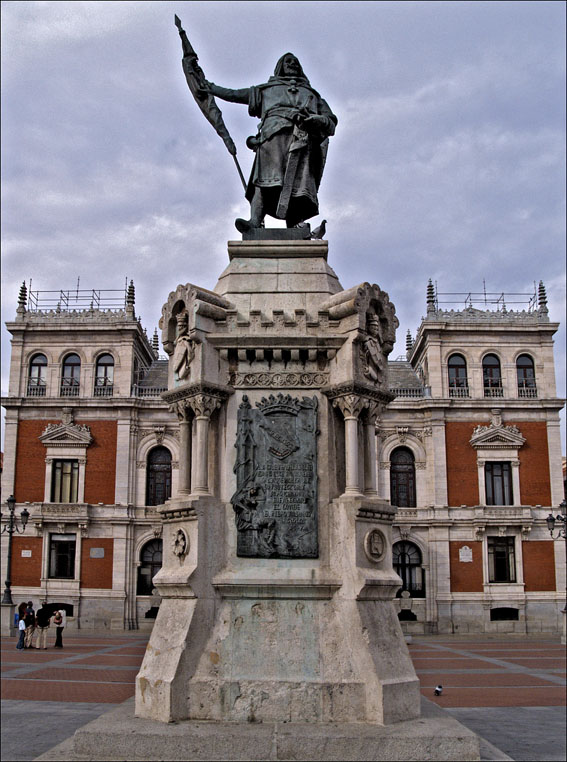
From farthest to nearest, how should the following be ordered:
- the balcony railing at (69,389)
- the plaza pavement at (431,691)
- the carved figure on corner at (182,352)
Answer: the balcony railing at (69,389), the plaza pavement at (431,691), the carved figure on corner at (182,352)

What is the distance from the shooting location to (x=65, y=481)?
4188cm

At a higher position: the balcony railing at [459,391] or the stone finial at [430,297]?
the stone finial at [430,297]

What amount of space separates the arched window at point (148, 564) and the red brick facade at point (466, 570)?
15580 mm

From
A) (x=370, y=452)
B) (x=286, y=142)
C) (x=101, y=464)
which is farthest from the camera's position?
(x=101, y=464)

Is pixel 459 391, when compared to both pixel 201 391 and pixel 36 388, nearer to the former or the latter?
pixel 36 388

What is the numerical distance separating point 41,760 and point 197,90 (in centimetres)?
710

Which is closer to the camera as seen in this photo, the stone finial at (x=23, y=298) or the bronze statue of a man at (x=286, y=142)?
the bronze statue of a man at (x=286, y=142)

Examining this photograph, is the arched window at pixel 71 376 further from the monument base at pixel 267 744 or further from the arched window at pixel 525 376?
the monument base at pixel 267 744

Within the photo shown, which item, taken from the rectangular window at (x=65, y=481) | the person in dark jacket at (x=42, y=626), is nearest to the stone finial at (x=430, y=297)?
the rectangular window at (x=65, y=481)

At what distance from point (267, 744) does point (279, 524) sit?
1.94m

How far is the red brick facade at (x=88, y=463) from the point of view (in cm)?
4162

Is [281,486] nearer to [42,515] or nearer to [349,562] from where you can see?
[349,562]

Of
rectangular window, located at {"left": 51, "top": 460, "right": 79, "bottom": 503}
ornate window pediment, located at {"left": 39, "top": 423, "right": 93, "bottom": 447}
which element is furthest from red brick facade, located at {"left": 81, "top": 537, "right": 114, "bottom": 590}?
ornate window pediment, located at {"left": 39, "top": 423, "right": 93, "bottom": 447}

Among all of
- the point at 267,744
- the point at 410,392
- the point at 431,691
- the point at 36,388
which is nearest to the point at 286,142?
the point at 267,744
